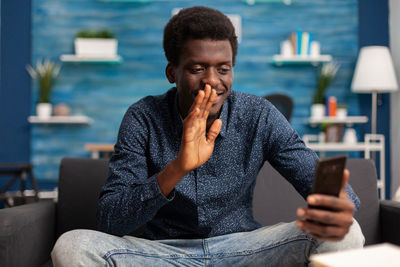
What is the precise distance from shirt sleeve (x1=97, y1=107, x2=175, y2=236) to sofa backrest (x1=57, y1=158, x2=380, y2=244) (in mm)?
369

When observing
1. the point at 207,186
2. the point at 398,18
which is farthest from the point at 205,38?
the point at 398,18

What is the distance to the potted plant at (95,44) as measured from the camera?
4336 mm

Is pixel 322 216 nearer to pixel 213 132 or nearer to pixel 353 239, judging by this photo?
pixel 353 239

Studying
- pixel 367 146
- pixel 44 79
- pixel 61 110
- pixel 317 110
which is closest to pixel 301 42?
pixel 317 110

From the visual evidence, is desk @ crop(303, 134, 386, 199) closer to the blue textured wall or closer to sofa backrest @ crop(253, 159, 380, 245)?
the blue textured wall

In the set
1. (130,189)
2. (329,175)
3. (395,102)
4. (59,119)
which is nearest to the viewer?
(329,175)

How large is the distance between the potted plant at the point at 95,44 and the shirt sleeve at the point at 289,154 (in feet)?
10.8

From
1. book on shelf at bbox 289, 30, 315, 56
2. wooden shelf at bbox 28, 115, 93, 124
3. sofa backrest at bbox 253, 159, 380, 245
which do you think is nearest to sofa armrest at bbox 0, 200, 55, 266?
sofa backrest at bbox 253, 159, 380, 245

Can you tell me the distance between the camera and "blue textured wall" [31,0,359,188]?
14.8ft

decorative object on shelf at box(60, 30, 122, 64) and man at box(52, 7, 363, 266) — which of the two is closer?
man at box(52, 7, 363, 266)

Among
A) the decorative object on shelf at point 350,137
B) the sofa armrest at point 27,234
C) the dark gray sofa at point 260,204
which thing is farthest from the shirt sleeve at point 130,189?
the decorative object on shelf at point 350,137

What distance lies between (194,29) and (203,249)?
0.67 metres

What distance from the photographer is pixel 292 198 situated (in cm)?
164

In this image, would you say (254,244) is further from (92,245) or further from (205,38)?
(205,38)
